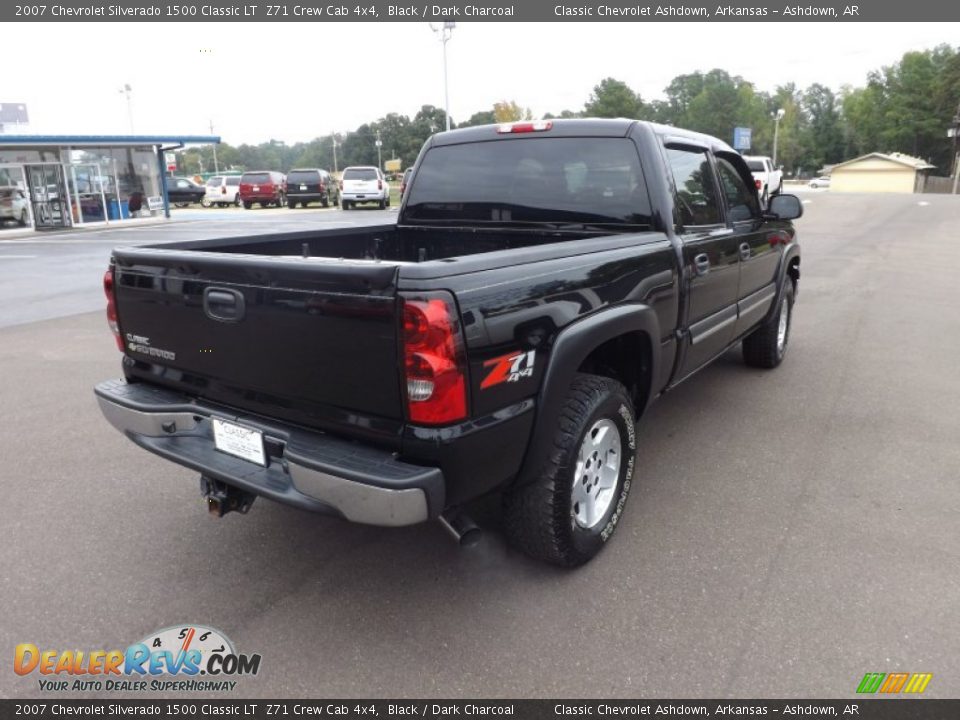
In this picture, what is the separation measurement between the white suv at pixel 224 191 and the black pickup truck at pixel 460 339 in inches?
1360

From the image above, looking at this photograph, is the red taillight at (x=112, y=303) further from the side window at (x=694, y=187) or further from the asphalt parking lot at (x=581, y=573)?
the side window at (x=694, y=187)

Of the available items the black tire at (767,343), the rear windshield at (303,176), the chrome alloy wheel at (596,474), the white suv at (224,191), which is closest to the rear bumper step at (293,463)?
the chrome alloy wheel at (596,474)

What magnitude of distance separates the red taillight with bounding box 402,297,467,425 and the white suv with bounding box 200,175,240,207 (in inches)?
1418

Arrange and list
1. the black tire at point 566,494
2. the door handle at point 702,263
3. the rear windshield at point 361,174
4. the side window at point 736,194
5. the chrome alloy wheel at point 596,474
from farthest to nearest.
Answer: the rear windshield at point 361,174 < the side window at point 736,194 < the door handle at point 702,263 < the chrome alloy wheel at point 596,474 < the black tire at point 566,494

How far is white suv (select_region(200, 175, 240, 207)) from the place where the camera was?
117 ft

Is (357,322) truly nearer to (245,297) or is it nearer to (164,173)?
(245,297)

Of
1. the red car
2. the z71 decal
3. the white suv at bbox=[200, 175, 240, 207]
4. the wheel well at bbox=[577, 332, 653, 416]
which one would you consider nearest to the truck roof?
the wheel well at bbox=[577, 332, 653, 416]

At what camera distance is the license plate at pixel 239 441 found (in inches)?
104

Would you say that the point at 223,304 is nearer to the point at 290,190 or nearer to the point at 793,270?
the point at 793,270

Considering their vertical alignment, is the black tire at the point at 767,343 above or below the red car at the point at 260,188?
below

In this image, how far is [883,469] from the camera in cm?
405

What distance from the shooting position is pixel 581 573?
3.05 meters

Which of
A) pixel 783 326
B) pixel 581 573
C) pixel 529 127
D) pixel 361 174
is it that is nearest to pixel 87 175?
pixel 361 174

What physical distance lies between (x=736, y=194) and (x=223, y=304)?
363 centimetres
